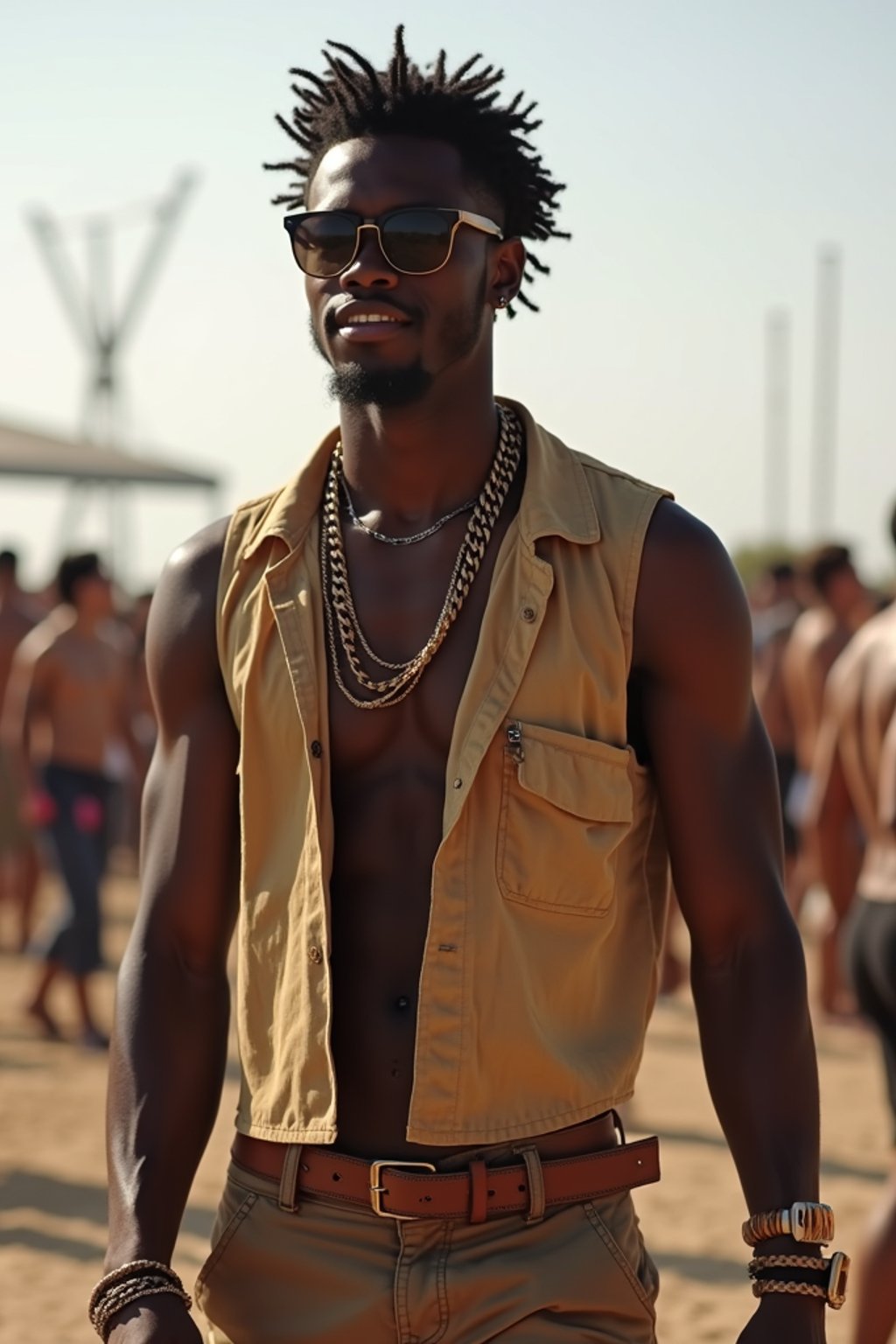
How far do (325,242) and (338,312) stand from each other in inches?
4.0

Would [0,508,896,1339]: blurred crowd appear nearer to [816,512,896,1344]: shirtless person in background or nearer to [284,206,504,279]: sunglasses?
[816,512,896,1344]: shirtless person in background

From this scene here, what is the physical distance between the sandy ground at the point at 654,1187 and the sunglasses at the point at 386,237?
3877 millimetres

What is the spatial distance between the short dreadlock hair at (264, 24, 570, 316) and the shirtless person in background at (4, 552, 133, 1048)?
7.16 metres

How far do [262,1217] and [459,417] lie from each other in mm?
1177

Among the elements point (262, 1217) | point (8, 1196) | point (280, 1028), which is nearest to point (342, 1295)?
point (262, 1217)

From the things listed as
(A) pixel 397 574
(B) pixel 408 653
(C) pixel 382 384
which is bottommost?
(B) pixel 408 653

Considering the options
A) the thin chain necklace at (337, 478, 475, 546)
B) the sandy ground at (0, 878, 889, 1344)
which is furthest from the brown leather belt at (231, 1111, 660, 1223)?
the sandy ground at (0, 878, 889, 1344)

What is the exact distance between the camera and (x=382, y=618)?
313 centimetres

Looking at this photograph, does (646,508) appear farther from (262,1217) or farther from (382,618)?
(262,1217)

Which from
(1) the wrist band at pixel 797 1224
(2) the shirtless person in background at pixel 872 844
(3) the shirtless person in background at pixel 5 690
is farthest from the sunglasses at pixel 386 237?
(3) the shirtless person in background at pixel 5 690

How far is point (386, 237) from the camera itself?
304cm

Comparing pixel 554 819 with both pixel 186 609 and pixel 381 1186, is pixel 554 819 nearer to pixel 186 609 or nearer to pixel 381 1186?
pixel 381 1186

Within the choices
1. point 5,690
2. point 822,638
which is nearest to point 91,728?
point 5,690

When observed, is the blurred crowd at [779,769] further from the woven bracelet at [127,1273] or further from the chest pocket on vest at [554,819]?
the woven bracelet at [127,1273]
